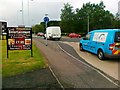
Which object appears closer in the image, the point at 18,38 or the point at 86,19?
the point at 18,38

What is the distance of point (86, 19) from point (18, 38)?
66556 mm

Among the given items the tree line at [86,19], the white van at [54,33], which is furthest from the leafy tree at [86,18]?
the white van at [54,33]

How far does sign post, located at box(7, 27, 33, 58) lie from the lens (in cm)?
1368

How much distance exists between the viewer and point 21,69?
9.89 m

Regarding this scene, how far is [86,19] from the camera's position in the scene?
78812 mm

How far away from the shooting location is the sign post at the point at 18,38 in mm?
13680

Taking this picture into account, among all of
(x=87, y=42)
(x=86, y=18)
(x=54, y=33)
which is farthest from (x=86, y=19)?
(x=87, y=42)

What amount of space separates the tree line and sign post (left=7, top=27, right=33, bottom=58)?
175 feet

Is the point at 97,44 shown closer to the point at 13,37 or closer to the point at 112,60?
the point at 112,60

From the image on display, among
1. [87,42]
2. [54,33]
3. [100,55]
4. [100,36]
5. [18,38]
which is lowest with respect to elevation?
[100,55]

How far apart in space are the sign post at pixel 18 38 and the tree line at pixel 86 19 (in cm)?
5337

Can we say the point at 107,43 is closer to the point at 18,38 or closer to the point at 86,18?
the point at 18,38

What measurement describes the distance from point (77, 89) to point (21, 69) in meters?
3.64

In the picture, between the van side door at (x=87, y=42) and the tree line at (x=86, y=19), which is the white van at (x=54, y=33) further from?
the tree line at (x=86, y=19)
